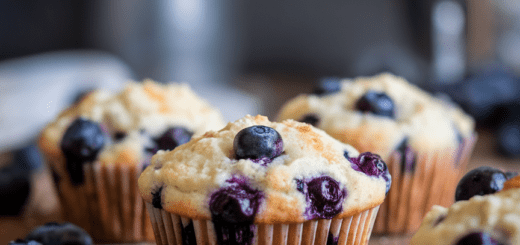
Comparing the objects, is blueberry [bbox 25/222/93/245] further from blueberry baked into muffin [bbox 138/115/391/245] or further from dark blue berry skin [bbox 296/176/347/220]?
dark blue berry skin [bbox 296/176/347/220]

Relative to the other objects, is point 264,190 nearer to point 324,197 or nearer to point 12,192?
point 324,197

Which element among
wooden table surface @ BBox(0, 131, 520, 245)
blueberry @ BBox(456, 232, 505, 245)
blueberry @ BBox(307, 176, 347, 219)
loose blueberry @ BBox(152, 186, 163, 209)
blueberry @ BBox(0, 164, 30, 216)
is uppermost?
blueberry @ BBox(456, 232, 505, 245)

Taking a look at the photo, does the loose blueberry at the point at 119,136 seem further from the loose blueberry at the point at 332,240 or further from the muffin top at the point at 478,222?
the muffin top at the point at 478,222

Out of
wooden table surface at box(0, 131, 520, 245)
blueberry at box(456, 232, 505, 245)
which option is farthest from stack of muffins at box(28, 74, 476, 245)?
Result: blueberry at box(456, 232, 505, 245)

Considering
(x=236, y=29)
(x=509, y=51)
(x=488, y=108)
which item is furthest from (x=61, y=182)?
(x=509, y=51)

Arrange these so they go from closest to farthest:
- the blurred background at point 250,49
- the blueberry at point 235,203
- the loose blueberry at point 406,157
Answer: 1. the blueberry at point 235,203
2. the loose blueberry at point 406,157
3. the blurred background at point 250,49

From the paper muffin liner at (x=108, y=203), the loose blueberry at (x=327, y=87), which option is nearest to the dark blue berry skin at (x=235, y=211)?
the paper muffin liner at (x=108, y=203)

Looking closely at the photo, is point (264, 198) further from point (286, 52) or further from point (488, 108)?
point (286, 52)
